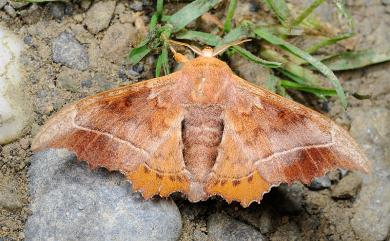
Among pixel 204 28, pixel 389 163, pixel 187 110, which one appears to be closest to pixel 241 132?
pixel 187 110

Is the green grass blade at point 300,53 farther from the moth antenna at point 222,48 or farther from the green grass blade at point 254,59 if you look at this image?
the moth antenna at point 222,48

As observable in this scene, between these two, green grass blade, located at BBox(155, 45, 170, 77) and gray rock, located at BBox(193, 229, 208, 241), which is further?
green grass blade, located at BBox(155, 45, 170, 77)

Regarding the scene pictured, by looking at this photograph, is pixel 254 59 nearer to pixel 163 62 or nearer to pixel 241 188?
pixel 163 62

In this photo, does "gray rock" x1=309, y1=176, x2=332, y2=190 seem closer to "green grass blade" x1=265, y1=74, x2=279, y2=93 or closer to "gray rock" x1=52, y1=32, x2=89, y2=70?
"green grass blade" x1=265, y1=74, x2=279, y2=93

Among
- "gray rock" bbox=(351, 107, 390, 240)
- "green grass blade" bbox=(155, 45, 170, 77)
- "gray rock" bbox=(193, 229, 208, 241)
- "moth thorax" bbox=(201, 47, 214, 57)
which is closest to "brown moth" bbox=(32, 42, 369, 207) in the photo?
"moth thorax" bbox=(201, 47, 214, 57)

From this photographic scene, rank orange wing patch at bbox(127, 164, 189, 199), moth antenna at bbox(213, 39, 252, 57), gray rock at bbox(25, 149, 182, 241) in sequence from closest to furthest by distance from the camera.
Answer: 1. orange wing patch at bbox(127, 164, 189, 199)
2. gray rock at bbox(25, 149, 182, 241)
3. moth antenna at bbox(213, 39, 252, 57)

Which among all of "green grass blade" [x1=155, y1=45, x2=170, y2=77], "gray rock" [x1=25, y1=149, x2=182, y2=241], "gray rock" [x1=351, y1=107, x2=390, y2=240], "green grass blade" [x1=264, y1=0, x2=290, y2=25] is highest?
"green grass blade" [x1=264, y1=0, x2=290, y2=25]

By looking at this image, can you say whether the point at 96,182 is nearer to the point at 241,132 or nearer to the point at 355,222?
the point at 241,132

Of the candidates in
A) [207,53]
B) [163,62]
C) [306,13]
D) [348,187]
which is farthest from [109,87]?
[348,187]
